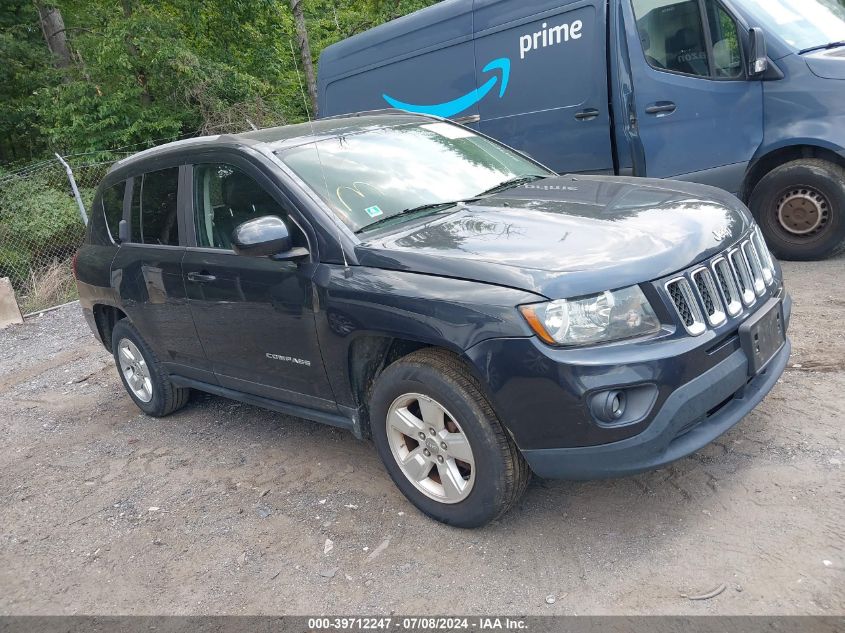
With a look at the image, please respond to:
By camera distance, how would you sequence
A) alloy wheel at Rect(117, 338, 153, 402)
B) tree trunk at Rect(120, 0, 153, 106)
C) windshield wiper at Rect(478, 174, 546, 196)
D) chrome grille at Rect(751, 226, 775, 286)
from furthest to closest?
tree trunk at Rect(120, 0, 153, 106)
alloy wheel at Rect(117, 338, 153, 402)
windshield wiper at Rect(478, 174, 546, 196)
chrome grille at Rect(751, 226, 775, 286)

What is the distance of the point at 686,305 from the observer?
2844 millimetres

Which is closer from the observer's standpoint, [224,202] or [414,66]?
[224,202]

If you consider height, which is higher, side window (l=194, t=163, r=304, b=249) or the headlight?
side window (l=194, t=163, r=304, b=249)

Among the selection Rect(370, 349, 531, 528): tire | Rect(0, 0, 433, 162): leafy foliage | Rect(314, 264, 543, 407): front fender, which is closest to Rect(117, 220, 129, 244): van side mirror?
Rect(314, 264, 543, 407): front fender

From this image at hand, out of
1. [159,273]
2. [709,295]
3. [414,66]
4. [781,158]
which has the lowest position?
[781,158]

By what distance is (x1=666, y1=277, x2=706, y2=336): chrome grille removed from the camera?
2.82m

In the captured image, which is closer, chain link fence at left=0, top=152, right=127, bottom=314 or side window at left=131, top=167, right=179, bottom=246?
side window at left=131, top=167, right=179, bottom=246

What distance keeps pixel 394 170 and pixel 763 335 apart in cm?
196

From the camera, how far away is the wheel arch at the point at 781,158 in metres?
6.01

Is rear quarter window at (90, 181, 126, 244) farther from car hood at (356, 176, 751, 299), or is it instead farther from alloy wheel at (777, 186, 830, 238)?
alloy wheel at (777, 186, 830, 238)

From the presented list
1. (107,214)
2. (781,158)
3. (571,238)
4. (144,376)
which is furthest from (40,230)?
(571,238)

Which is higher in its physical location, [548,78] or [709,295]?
[548,78]

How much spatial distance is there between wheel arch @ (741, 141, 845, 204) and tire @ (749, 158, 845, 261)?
7 cm

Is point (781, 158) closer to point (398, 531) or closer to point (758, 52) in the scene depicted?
point (758, 52)
